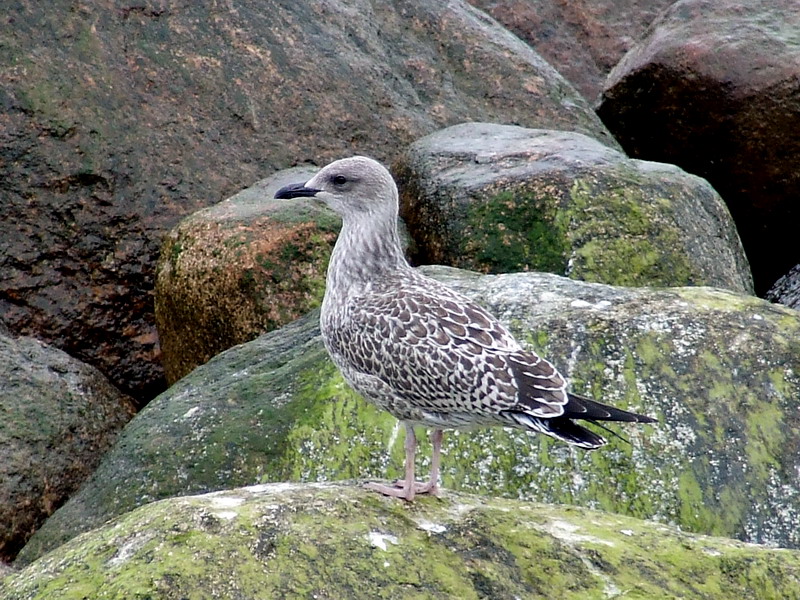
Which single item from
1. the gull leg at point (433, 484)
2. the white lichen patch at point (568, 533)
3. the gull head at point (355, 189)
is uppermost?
the gull head at point (355, 189)

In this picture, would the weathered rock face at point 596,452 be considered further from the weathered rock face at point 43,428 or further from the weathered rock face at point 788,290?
the weathered rock face at point 788,290

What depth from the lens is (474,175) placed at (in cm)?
903

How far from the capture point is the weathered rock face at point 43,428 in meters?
7.84

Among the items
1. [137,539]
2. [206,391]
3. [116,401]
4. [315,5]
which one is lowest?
[116,401]

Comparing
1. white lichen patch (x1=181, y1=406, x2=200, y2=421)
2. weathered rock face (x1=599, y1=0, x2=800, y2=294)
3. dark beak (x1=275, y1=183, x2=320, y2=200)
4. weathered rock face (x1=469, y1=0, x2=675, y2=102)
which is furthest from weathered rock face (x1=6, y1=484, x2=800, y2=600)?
weathered rock face (x1=469, y1=0, x2=675, y2=102)

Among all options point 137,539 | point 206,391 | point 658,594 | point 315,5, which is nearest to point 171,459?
point 206,391

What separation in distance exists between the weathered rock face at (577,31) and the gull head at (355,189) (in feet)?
31.8

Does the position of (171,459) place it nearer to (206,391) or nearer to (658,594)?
(206,391)

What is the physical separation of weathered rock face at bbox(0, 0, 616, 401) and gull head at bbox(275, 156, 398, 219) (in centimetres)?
372

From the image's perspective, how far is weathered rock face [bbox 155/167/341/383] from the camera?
862 cm

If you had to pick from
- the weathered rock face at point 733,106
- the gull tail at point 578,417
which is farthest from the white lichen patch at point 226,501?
the weathered rock face at point 733,106

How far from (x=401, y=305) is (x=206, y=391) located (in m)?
1.99

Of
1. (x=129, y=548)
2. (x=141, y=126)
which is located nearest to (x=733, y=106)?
(x=141, y=126)

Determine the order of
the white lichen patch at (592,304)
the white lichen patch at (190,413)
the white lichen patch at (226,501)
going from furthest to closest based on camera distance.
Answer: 1. the white lichen patch at (190,413)
2. the white lichen patch at (592,304)
3. the white lichen patch at (226,501)
